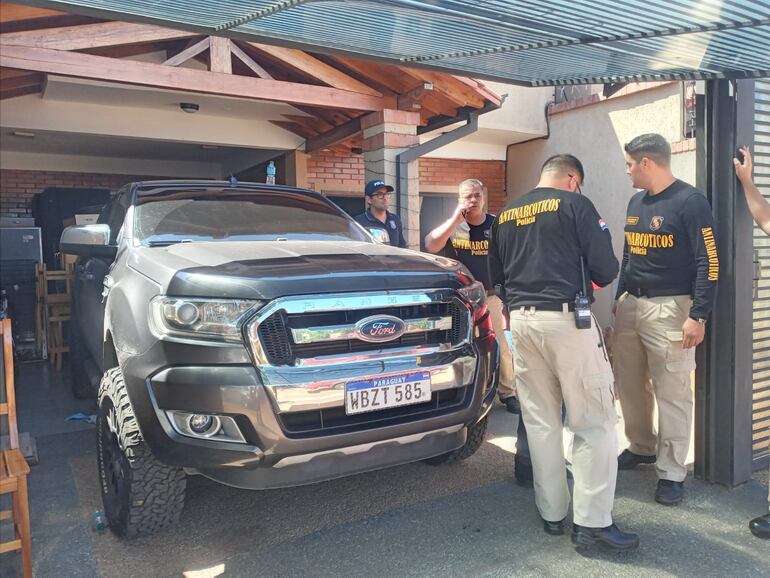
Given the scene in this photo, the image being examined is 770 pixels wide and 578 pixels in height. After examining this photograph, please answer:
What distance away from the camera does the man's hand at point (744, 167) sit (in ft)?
11.2

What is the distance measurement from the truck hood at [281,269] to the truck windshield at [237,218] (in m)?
0.30

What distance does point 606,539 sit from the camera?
2867 millimetres

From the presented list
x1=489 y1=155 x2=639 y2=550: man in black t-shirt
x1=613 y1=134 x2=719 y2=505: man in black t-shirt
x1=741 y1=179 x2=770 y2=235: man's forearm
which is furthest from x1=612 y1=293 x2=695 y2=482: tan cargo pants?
x1=489 y1=155 x2=639 y2=550: man in black t-shirt

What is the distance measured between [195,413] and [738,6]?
2.78 m

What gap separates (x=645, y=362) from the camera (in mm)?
3770

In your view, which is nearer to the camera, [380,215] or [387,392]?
[387,392]

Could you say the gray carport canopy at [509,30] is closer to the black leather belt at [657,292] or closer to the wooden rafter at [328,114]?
the black leather belt at [657,292]

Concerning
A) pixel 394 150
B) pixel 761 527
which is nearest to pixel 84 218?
pixel 394 150

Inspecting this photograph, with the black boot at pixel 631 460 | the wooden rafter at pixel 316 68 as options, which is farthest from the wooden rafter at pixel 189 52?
the black boot at pixel 631 460

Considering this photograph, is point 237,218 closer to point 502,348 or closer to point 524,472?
point 524,472

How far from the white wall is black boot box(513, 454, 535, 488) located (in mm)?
4994

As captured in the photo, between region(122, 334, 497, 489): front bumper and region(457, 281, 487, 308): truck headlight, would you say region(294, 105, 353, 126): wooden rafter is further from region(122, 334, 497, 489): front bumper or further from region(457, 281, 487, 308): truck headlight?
region(122, 334, 497, 489): front bumper

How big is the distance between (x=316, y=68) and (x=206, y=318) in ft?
15.2

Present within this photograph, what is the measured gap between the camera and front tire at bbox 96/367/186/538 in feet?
9.22
